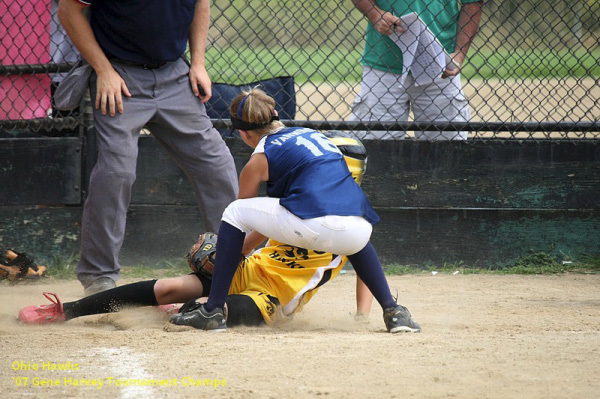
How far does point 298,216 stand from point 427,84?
7.83 feet

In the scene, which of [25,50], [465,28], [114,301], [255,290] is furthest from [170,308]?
[465,28]

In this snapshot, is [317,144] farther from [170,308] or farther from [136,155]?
[136,155]

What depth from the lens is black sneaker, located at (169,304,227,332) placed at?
3.17 m

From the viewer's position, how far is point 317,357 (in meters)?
2.70

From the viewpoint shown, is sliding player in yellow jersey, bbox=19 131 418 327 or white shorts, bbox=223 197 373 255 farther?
sliding player in yellow jersey, bbox=19 131 418 327

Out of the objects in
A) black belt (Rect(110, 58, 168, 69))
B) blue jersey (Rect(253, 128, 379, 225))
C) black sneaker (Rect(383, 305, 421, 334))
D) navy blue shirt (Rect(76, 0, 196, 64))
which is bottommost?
black sneaker (Rect(383, 305, 421, 334))

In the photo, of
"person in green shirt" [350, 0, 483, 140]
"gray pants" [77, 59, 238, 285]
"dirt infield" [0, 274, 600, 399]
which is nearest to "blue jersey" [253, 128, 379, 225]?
"dirt infield" [0, 274, 600, 399]

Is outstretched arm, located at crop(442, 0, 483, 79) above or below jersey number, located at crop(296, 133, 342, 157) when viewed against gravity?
above

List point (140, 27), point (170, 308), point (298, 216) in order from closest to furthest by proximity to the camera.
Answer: point (298, 216), point (170, 308), point (140, 27)

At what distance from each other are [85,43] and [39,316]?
4.68 feet

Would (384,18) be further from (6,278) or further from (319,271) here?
(6,278)

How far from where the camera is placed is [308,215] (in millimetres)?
3096

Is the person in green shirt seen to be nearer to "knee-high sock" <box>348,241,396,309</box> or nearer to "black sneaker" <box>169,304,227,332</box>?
"knee-high sock" <box>348,241,396,309</box>

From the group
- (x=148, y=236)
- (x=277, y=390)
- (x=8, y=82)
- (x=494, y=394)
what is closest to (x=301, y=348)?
(x=277, y=390)
